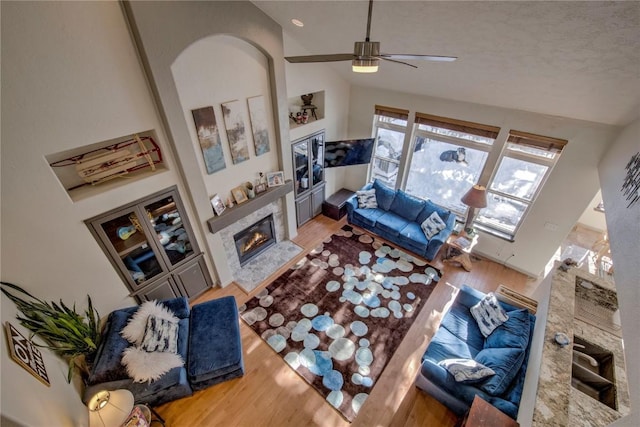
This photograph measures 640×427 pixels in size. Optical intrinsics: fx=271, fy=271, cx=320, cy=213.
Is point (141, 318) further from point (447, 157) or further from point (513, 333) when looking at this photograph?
point (447, 157)

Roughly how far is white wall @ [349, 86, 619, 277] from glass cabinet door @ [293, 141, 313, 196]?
5.64 ft

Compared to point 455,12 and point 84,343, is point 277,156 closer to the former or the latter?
point 455,12

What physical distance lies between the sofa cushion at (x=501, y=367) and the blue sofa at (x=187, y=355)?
2.65 meters

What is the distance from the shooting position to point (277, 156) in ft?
15.0

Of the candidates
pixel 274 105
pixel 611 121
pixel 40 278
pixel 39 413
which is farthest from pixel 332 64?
pixel 39 413

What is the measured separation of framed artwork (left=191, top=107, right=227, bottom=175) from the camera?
331cm

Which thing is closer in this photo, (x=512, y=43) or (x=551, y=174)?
(x=512, y=43)

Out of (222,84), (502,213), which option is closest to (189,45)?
(222,84)

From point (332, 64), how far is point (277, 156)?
1948mm

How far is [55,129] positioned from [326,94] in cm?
397

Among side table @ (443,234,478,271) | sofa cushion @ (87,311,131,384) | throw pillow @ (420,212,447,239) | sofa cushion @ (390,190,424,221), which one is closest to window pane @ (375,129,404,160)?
sofa cushion @ (390,190,424,221)

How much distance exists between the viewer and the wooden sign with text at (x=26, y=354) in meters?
1.88

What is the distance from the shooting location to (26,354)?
202 centimetres

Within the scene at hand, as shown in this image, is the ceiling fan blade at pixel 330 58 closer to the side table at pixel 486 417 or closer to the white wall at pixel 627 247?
the white wall at pixel 627 247
